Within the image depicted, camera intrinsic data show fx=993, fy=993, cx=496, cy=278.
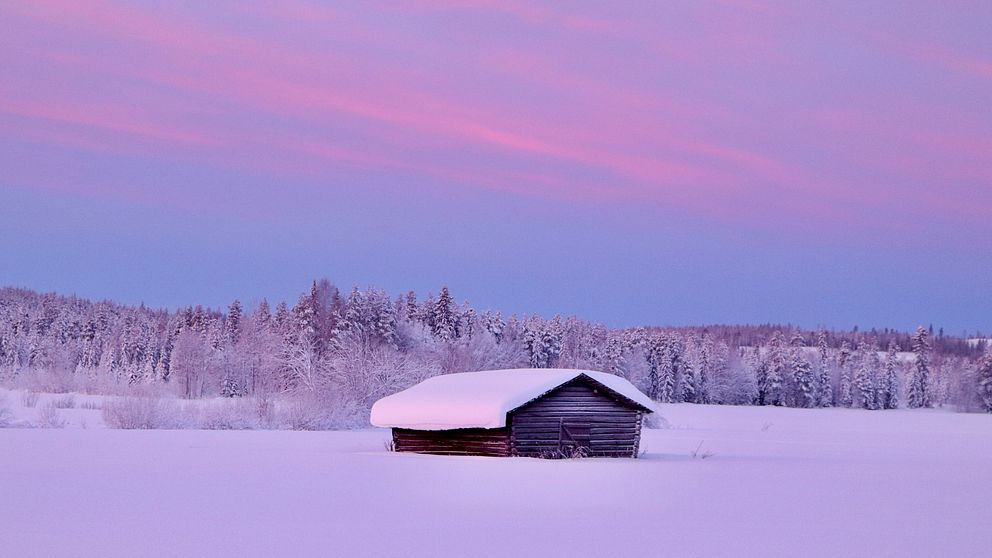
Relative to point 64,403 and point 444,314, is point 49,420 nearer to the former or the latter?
point 64,403

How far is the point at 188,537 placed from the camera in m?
15.7

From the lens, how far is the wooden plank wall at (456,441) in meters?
34.8

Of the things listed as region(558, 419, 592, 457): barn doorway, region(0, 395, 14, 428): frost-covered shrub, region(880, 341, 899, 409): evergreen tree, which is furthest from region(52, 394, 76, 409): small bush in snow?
region(880, 341, 899, 409): evergreen tree

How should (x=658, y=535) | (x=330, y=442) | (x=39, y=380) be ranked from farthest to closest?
(x=39, y=380)
(x=330, y=442)
(x=658, y=535)

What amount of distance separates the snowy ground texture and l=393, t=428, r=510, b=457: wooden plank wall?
1.42m

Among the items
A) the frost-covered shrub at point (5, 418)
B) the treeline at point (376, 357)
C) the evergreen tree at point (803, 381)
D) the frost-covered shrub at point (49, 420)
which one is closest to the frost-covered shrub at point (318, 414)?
the treeline at point (376, 357)

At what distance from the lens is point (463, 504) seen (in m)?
20.9

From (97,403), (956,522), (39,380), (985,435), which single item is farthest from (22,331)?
(956,522)

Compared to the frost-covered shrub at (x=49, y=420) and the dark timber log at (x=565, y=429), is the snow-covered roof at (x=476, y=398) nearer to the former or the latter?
the dark timber log at (x=565, y=429)

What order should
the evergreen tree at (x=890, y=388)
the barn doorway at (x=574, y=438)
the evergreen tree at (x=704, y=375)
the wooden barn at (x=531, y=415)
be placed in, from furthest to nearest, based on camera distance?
the evergreen tree at (x=890, y=388) < the evergreen tree at (x=704, y=375) < the barn doorway at (x=574, y=438) < the wooden barn at (x=531, y=415)

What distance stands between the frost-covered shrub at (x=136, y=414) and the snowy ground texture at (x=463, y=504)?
13.9 meters

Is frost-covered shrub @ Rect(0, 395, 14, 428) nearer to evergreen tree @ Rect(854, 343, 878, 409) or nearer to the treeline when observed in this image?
the treeline

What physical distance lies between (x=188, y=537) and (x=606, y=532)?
6893mm

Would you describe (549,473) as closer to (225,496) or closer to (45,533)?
(225,496)
